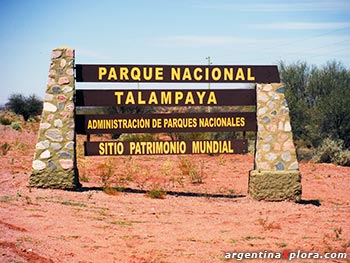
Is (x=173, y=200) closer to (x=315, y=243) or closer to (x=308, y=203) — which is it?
(x=308, y=203)

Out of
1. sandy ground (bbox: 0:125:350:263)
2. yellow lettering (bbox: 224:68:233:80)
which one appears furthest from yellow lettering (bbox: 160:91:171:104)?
sandy ground (bbox: 0:125:350:263)

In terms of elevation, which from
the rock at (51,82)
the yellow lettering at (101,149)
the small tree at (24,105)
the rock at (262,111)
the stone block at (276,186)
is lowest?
the stone block at (276,186)

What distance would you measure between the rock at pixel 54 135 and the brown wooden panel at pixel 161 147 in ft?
2.11

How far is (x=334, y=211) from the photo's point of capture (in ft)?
41.7

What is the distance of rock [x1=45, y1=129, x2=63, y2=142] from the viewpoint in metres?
13.4

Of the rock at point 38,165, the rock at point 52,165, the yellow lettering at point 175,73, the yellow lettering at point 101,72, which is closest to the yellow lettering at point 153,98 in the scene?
the yellow lettering at point 175,73

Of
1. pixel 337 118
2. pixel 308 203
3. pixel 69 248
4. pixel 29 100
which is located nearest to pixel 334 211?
pixel 308 203

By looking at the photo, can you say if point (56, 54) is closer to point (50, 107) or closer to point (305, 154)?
point (50, 107)

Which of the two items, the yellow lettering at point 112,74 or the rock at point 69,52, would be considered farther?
the yellow lettering at point 112,74

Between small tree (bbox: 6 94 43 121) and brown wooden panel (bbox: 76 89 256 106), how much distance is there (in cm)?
3848

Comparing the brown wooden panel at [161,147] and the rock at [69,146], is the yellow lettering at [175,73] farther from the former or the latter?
the rock at [69,146]

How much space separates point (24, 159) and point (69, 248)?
11.5 metres

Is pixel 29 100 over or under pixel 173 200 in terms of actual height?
over

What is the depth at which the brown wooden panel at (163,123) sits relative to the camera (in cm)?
1376
